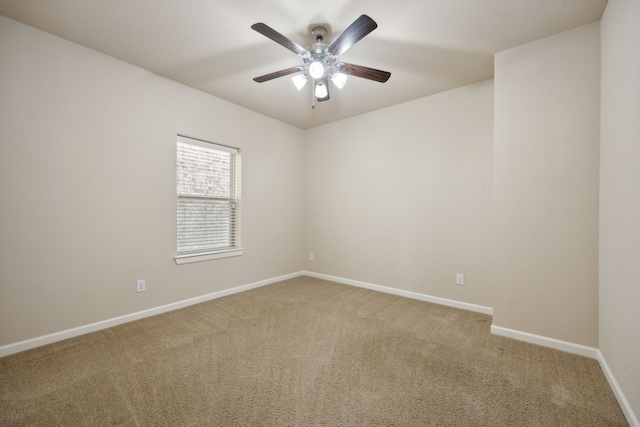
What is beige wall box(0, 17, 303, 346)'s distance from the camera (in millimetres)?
2150

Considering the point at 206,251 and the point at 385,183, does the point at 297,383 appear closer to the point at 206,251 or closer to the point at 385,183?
the point at 206,251

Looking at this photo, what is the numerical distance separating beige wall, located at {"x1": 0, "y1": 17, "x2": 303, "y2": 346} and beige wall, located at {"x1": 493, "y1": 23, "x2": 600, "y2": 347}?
→ 3211mm

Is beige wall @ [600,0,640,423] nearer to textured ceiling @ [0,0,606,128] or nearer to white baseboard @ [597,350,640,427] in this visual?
white baseboard @ [597,350,640,427]

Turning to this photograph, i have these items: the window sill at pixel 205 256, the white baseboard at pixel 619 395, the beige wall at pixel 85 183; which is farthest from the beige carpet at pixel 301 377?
the window sill at pixel 205 256

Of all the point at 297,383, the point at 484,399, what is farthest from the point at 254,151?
the point at 484,399

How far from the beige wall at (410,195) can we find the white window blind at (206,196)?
57.1 inches

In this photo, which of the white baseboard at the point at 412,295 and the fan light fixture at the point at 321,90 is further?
the white baseboard at the point at 412,295

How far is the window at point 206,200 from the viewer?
3254mm

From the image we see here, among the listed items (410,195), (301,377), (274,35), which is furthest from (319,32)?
(301,377)

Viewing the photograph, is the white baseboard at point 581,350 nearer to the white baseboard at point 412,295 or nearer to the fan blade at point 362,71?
the white baseboard at point 412,295

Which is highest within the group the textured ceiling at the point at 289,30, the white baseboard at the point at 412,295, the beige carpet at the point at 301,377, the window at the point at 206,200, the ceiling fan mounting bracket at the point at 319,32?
the textured ceiling at the point at 289,30

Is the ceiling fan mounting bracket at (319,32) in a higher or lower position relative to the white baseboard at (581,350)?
higher

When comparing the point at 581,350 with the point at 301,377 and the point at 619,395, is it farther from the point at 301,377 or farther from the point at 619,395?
the point at 301,377

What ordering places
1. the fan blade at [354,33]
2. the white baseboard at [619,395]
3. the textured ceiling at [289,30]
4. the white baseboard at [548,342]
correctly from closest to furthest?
the white baseboard at [619,395] → the fan blade at [354,33] → the textured ceiling at [289,30] → the white baseboard at [548,342]
